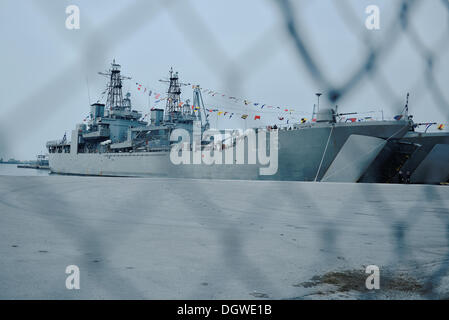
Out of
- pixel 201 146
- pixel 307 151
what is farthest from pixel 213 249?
pixel 201 146

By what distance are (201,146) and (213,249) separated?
73.7ft

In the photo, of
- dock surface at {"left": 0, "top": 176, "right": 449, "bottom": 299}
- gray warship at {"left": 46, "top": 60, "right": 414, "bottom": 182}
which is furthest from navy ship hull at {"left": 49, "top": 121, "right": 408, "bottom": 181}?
dock surface at {"left": 0, "top": 176, "right": 449, "bottom": 299}

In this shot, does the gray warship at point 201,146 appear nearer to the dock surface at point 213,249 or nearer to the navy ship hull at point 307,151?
the navy ship hull at point 307,151

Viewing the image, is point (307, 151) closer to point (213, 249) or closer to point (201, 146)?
point (201, 146)

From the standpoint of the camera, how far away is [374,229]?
3643 mm

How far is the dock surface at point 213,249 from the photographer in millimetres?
1775

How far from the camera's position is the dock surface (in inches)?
69.9

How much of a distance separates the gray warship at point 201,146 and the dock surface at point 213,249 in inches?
37.3

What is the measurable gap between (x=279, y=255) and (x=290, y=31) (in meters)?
1.57

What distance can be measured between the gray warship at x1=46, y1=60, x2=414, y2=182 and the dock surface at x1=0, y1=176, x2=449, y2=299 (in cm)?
95

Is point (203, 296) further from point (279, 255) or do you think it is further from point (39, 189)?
point (39, 189)

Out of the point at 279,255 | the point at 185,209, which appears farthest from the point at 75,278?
the point at 185,209

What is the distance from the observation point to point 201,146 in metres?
25.0

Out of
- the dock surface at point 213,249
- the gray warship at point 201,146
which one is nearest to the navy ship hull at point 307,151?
the gray warship at point 201,146
